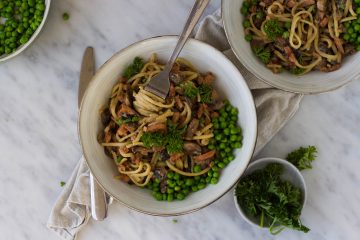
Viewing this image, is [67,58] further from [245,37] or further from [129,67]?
[245,37]

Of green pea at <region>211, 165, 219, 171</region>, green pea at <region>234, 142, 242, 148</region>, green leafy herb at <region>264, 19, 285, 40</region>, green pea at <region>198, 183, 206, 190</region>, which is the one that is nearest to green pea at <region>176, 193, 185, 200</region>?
green pea at <region>198, 183, 206, 190</region>

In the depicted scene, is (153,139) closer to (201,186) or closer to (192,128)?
(192,128)

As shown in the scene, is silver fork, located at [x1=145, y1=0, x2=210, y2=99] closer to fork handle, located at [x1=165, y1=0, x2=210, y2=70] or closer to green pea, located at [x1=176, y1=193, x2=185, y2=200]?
fork handle, located at [x1=165, y1=0, x2=210, y2=70]

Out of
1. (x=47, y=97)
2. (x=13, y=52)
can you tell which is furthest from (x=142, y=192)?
(x=13, y=52)

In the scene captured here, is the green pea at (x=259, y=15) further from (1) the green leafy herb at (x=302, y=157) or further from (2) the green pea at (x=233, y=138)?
(1) the green leafy herb at (x=302, y=157)

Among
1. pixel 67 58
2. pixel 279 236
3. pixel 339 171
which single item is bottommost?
pixel 279 236

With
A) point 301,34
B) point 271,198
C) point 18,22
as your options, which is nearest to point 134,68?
point 18,22

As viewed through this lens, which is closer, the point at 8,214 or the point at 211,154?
the point at 211,154

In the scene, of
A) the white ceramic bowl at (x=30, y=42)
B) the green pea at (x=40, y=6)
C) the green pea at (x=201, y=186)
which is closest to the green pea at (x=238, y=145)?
the green pea at (x=201, y=186)
